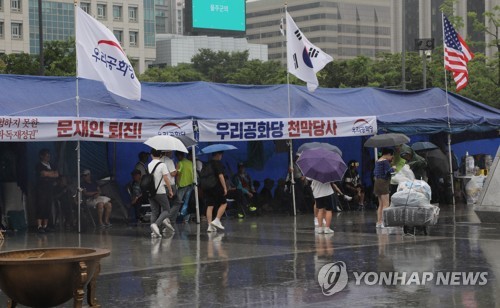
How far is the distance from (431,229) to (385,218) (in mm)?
1561

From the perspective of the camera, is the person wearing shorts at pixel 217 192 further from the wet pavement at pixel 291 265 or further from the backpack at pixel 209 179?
the wet pavement at pixel 291 265

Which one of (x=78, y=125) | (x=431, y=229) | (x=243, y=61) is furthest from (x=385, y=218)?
(x=243, y=61)

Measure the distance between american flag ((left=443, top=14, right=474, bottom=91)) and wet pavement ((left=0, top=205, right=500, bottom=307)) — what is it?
6.54 m

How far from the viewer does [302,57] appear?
925 inches

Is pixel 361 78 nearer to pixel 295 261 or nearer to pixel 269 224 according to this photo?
pixel 269 224

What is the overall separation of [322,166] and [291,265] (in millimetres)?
4812

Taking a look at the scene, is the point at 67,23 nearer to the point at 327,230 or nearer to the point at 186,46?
the point at 186,46

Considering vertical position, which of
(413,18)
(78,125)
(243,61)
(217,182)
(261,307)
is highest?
(413,18)

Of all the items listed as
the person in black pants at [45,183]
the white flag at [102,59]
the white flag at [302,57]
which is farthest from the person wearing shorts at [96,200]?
the white flag at [302,57]

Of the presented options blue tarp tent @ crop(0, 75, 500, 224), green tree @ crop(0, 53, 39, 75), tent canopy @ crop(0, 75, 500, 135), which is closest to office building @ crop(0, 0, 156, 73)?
green tree @ crop(0, 53, 39, 75)

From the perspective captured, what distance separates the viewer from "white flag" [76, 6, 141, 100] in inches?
765

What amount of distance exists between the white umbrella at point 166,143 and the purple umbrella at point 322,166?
93.9 inches

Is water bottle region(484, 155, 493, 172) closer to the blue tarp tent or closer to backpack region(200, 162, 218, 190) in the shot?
the blue tarp tent

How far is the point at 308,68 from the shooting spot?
77.1ft
